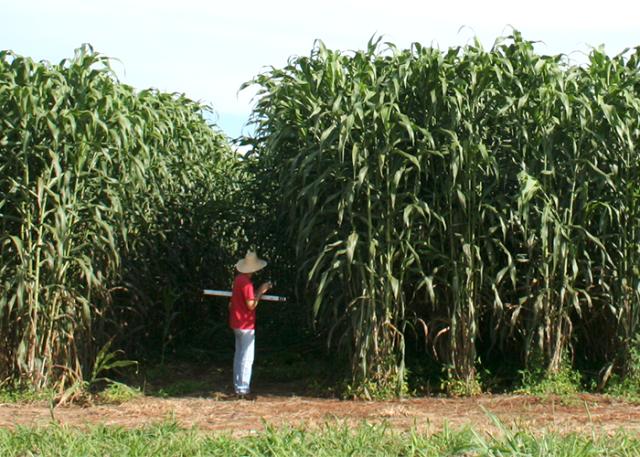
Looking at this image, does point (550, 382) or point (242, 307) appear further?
point (242, 307)

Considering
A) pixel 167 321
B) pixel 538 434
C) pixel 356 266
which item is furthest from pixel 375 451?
pixel 167 321

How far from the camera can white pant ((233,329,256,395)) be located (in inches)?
356

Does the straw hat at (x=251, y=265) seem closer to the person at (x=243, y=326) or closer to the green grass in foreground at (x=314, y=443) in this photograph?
the person at (x=243, y=326)

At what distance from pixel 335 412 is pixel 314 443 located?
70.8 inches

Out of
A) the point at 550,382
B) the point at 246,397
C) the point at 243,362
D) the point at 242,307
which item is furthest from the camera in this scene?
the point at 242,307

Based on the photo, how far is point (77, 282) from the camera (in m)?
8.88

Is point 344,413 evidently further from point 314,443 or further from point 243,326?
point 314,443

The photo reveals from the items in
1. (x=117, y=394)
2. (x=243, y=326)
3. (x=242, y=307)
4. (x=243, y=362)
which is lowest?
(x=117, y=394)

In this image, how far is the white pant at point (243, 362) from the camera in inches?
356

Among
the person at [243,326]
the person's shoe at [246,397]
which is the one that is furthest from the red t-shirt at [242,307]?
the person's shoe at [246,397]

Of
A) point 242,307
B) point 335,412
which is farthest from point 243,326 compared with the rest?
point 335,412

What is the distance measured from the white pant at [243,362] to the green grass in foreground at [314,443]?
89.5 inches

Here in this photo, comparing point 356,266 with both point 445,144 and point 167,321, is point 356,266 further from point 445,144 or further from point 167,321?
point 167,321

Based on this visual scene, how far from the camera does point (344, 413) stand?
802 centimetres
